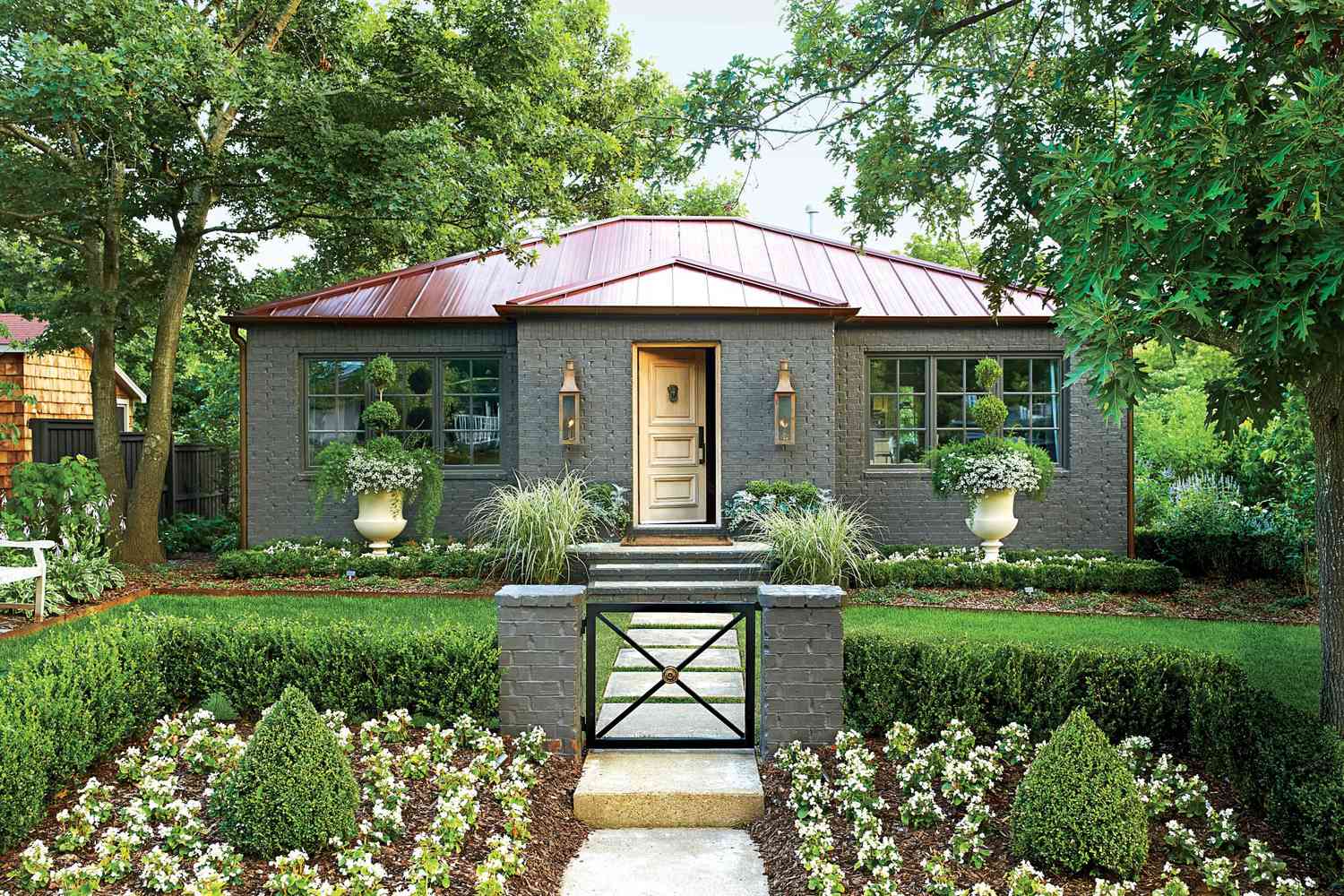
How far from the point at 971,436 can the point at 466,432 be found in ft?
21.9

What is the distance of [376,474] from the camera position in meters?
10.7

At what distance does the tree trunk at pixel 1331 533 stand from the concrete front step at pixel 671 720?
285 cm

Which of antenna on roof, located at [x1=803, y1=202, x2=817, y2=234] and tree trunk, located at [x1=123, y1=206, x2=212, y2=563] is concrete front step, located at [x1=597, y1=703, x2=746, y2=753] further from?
antenna on roof, located at [x1=803, y1=202, x2=817, y2=234]

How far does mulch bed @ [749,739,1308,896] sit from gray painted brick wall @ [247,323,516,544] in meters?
8.23

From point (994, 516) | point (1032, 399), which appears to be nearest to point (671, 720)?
point (994, 516)

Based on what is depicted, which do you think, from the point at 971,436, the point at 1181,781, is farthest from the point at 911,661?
the point at 971,436

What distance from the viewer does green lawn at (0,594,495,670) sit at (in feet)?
25.7

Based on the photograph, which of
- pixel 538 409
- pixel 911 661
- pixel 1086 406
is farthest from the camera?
pixel 1086 406

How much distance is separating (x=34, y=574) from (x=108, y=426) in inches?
178

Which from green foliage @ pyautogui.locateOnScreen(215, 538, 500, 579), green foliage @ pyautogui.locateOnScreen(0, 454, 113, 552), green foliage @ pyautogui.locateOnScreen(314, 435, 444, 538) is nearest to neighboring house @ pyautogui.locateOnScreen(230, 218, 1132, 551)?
green foliage @ pyautogui.locateOnScreen(314, 435, 444, 538)

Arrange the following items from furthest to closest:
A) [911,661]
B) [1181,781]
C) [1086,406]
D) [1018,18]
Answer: [1086,406] → [1018,18] → [911,661] → [1181,781]

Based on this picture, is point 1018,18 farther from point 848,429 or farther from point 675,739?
point 848,429

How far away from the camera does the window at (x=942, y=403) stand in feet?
40.2

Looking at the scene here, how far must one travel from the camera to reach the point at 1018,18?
618 cm
